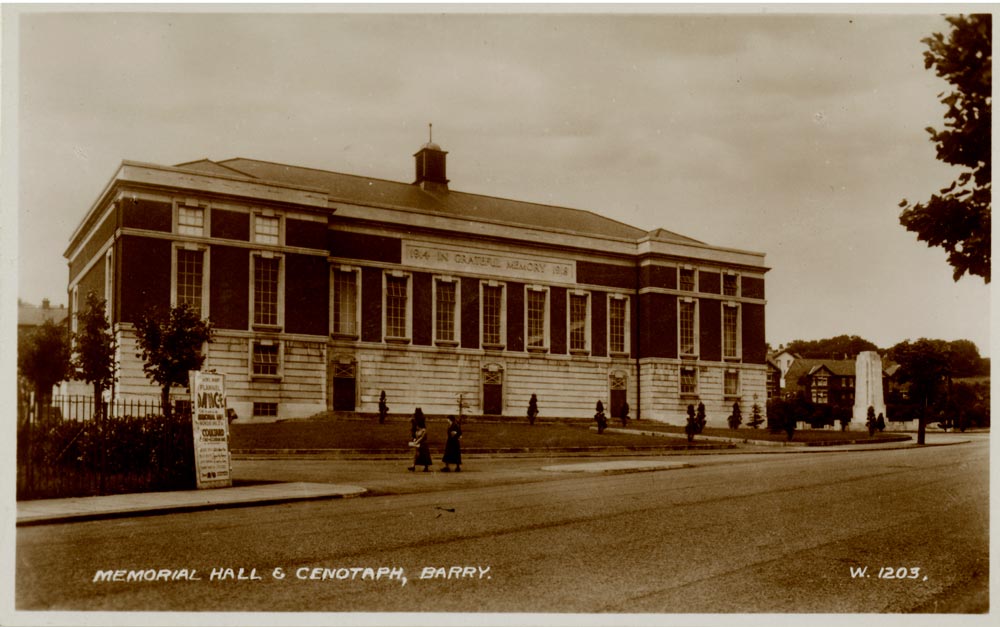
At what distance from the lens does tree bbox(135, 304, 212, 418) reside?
17203 millimetres

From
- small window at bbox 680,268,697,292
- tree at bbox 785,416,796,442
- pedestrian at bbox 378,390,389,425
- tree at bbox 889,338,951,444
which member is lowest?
tree at bbox 785,416,796,442

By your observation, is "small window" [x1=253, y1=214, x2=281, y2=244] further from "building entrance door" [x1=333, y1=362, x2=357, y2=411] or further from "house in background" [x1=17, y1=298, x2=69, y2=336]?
"house in background" [x1=17, y1=298, x2=69, y2=336]

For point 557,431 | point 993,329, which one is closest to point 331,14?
point 993,329

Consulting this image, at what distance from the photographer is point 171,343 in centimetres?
1777

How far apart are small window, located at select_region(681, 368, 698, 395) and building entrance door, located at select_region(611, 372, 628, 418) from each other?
1.81 meters

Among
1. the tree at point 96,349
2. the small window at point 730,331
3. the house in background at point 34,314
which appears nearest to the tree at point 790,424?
the small window at point 730,331

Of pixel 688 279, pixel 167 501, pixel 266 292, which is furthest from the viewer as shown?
pixel 688 279

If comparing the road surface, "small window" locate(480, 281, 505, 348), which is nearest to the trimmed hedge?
the road surface

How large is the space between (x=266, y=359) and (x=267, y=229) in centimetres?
352

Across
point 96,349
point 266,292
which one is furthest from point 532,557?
point 266,292

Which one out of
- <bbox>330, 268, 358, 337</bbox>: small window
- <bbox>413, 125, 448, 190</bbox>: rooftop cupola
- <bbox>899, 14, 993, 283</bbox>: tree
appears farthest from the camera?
<bbox>330, 268, 358, 337</bbox>: small window

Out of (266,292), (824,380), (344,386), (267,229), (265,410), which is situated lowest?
(265,410)

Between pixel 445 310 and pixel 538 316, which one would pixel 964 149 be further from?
pixel 538 316

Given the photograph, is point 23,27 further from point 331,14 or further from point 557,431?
point 557,431
